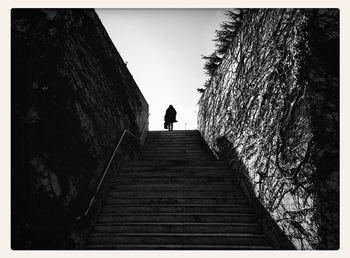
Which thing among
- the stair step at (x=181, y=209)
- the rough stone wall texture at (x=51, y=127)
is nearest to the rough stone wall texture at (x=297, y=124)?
the stair step at (x=181, y=209)

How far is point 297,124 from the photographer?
8.89 ft

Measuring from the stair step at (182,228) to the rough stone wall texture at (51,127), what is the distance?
578 mm

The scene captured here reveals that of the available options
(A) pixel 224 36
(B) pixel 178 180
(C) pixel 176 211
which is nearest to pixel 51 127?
(C) pixel 176 211

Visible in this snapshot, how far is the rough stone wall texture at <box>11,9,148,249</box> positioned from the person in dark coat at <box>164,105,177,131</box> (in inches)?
281

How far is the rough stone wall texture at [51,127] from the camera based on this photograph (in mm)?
2545

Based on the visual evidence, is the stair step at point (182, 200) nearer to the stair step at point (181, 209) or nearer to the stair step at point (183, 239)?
the stair step at point (181, 209)

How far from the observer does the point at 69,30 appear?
345 cm

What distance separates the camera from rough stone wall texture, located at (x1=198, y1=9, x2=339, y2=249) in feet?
7.75

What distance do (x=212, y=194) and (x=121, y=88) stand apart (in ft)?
11.0

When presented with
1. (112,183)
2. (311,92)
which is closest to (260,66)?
(311,92)

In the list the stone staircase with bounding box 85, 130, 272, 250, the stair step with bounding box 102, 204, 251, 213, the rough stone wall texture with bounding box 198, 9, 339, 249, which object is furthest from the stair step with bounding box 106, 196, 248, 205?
the rough stone wall texture with bounding box 198, 9, 339, 249

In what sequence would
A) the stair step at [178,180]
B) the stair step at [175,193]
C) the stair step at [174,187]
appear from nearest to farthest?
the stair step at [175,193] → the stair step at [174,187] → the stair step at [178,180]

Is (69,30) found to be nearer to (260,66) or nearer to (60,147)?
(60,147)

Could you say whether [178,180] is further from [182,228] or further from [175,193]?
[182,228]
